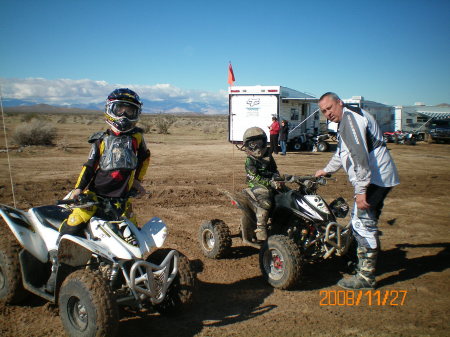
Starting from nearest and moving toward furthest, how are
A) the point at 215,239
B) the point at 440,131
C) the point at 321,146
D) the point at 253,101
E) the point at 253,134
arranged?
the point at 253,134
the point at 215,239
the point at 253,101
the point at 321,146
the point at 440,131

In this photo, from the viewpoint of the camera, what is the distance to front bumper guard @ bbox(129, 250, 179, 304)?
3112 mm

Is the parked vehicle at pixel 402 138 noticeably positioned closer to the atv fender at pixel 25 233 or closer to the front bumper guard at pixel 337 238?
the front bumper guard at pixel 337 238

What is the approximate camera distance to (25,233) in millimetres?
3697

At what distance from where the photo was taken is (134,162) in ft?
12.2

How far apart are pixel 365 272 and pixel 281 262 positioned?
100 cm

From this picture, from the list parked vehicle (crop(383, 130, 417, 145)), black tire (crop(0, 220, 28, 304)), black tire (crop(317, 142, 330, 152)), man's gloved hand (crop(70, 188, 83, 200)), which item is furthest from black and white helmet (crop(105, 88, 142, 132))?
parked vehicle (crop(383, 130, 417, 145))

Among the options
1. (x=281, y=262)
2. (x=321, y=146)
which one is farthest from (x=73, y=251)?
(x=321, y=146)

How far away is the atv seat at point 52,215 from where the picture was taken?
381cm

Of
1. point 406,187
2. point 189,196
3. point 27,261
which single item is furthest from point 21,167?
point 406,187

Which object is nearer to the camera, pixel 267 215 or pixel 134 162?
pixel 134 162

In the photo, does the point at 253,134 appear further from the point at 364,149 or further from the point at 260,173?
the point at 364,149

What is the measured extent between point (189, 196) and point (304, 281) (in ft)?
15.8

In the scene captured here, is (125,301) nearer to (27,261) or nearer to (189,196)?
(27,261)

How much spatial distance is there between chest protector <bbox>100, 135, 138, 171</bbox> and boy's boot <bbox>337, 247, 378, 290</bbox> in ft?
9.23
